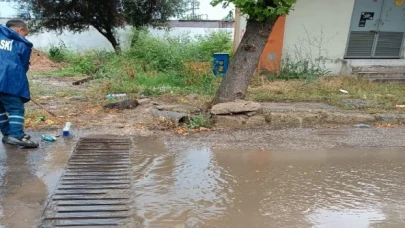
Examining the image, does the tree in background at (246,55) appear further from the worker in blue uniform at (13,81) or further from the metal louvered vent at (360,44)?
the metal louvered vent at (360,44)

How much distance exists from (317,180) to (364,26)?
7925mm

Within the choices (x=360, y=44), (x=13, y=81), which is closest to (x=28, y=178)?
(x=13, y=81)

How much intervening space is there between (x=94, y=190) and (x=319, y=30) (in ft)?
27.3

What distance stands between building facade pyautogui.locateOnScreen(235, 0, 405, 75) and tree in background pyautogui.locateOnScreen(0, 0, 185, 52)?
237 inches

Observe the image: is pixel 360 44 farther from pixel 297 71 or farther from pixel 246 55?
pixel 246 55

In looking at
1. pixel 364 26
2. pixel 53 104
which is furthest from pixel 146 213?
pixel 364 26

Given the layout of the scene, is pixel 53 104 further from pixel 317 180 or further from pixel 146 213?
pixel 317 180

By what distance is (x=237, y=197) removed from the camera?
360 centimetres

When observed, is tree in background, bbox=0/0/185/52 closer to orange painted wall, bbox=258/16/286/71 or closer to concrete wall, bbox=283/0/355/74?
orange painted wall, bbox=258/16/286/71

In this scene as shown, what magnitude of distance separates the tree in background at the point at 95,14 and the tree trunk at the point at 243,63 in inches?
369

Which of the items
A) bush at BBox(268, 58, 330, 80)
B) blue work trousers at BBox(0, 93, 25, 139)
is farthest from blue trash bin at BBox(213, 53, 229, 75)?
blue work trousers at BBox(0, 93, 25, 139)

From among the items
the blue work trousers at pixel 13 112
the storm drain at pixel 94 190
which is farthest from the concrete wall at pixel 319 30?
the blue work trousers at pixel 13 112

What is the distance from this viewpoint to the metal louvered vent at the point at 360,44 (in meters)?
10.6

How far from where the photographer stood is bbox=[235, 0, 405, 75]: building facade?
396 inches
